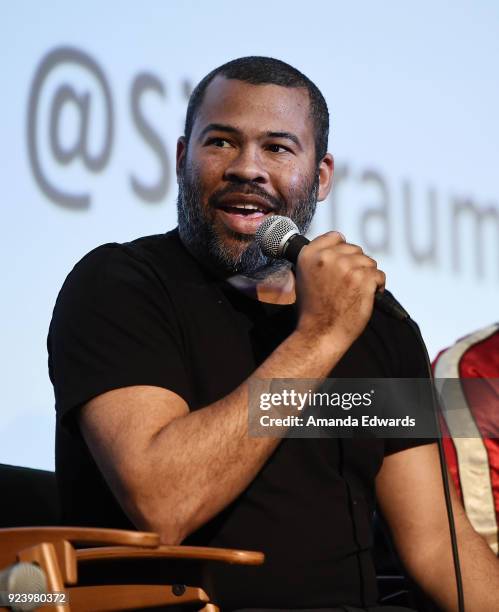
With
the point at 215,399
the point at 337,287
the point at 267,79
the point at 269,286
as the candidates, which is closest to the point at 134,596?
the point at 215,399

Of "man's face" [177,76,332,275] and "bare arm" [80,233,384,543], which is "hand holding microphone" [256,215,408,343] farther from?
"man's face" [177,76,332,275]

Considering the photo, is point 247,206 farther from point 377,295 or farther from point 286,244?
point 377,295

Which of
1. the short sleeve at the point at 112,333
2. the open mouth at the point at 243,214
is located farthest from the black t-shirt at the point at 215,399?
the open mouth at the point at 243,214

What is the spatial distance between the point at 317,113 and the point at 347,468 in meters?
0.73

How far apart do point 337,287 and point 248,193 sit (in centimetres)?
41

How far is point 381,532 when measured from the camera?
7.45ft

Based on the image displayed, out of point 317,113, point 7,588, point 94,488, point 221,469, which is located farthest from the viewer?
point 317,113

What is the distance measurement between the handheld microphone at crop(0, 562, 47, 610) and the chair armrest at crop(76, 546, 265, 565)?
0.06 metres

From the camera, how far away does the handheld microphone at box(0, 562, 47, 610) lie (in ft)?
4.26

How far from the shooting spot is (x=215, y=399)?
1756 mm

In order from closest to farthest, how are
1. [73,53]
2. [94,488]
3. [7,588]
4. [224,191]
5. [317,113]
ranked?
[7,588], [94,488], [224,191], [317,113], [73,53]

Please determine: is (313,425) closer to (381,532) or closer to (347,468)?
(347,468)

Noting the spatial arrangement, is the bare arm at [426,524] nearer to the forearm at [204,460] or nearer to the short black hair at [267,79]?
the forearm at [204,460]

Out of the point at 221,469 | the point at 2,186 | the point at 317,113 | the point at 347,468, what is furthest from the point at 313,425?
the point at 2,186
